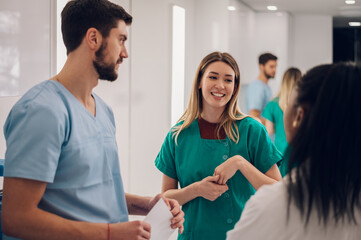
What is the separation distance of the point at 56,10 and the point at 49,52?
22 cm

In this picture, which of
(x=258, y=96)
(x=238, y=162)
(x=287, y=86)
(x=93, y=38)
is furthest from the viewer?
(x=258, y=96)

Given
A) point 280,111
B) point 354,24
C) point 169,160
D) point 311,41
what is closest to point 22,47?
point 169,160

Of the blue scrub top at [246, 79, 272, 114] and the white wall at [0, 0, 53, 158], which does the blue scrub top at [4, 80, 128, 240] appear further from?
the blue scrub top at [246, 79, 272, 114]

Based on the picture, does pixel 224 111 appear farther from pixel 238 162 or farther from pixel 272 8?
pixel 272 8

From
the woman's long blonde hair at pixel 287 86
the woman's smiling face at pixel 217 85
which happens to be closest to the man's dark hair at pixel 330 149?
the woman's smiling face at pixel 217 85

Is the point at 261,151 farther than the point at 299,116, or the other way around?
the point at 261,151

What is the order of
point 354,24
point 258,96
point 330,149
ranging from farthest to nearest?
point 354,24 < point 258,96 < point 330,149

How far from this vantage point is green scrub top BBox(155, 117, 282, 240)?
1.70 meters

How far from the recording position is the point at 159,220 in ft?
4.38

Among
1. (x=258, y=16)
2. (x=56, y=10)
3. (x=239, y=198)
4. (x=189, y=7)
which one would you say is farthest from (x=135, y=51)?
(x=258, y=16)

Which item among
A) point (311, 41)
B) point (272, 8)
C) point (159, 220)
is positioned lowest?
point (159, 220)

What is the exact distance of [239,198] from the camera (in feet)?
5.66

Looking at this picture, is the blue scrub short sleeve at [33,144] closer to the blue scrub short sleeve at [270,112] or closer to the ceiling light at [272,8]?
the blue scrub short sleeve at [270,112]

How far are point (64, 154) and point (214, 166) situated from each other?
78cm
